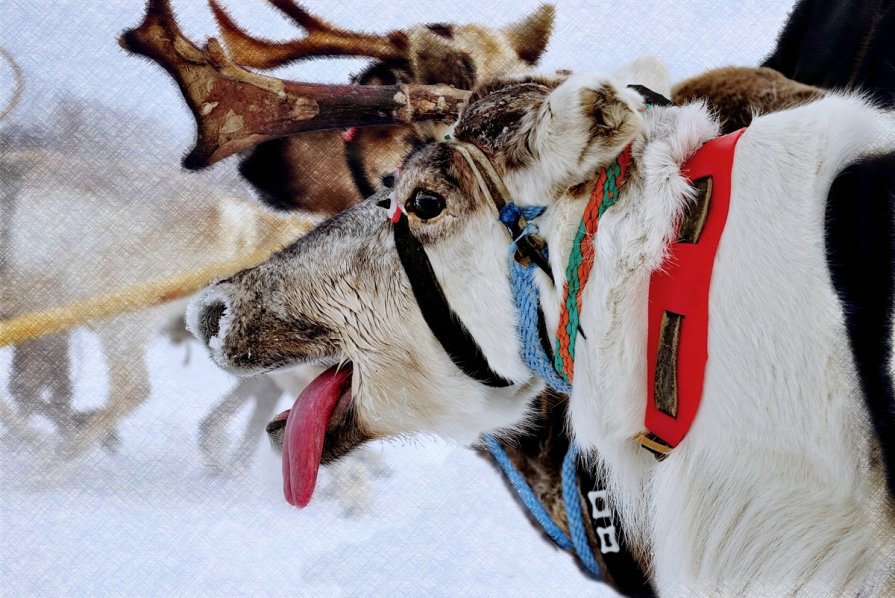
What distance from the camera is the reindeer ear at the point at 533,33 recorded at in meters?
1.24

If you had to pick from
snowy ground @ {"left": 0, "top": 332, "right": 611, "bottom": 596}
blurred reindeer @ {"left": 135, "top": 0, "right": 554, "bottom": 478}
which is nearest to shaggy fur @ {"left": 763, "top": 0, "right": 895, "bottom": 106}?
blurred reindeer @ {"left": 135, "top": 0, "right": 554, "bottom": 478}

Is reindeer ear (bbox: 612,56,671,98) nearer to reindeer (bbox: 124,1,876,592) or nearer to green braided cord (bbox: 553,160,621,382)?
reindeer (bbox: 124,1,876,592)

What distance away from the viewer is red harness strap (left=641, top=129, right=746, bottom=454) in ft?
1.94

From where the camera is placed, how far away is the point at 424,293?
31.9 inches

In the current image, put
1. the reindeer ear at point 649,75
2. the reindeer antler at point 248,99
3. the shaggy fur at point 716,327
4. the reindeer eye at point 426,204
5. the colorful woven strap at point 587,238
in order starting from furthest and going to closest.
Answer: the reindeer antler at point 248,99 < the reindeer ear at point 649,75 < the reindeer eye at point 426,204 < the colorful woven strap at point 587,238 < the shaggy fur at point 716,327

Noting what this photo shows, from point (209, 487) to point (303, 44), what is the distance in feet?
2.82

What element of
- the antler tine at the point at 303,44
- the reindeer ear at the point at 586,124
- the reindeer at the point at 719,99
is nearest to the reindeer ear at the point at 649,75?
the reindeer at the point at 719,99

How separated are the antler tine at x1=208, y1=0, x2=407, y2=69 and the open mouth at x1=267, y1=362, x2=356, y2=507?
637mm

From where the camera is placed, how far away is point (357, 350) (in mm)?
905

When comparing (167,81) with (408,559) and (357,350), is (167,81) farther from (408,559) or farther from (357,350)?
(408,559)

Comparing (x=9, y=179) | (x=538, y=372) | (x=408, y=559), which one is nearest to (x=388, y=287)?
(x=538, y=372)

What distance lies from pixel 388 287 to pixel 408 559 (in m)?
0.63

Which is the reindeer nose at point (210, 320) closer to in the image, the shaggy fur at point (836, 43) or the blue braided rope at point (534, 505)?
the blue braided rope at point (534, 505)

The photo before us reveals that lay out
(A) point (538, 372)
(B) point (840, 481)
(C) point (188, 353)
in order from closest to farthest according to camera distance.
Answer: (B) point (840, 481) < (A) point (538, 372) < (C) point (188, 353)
